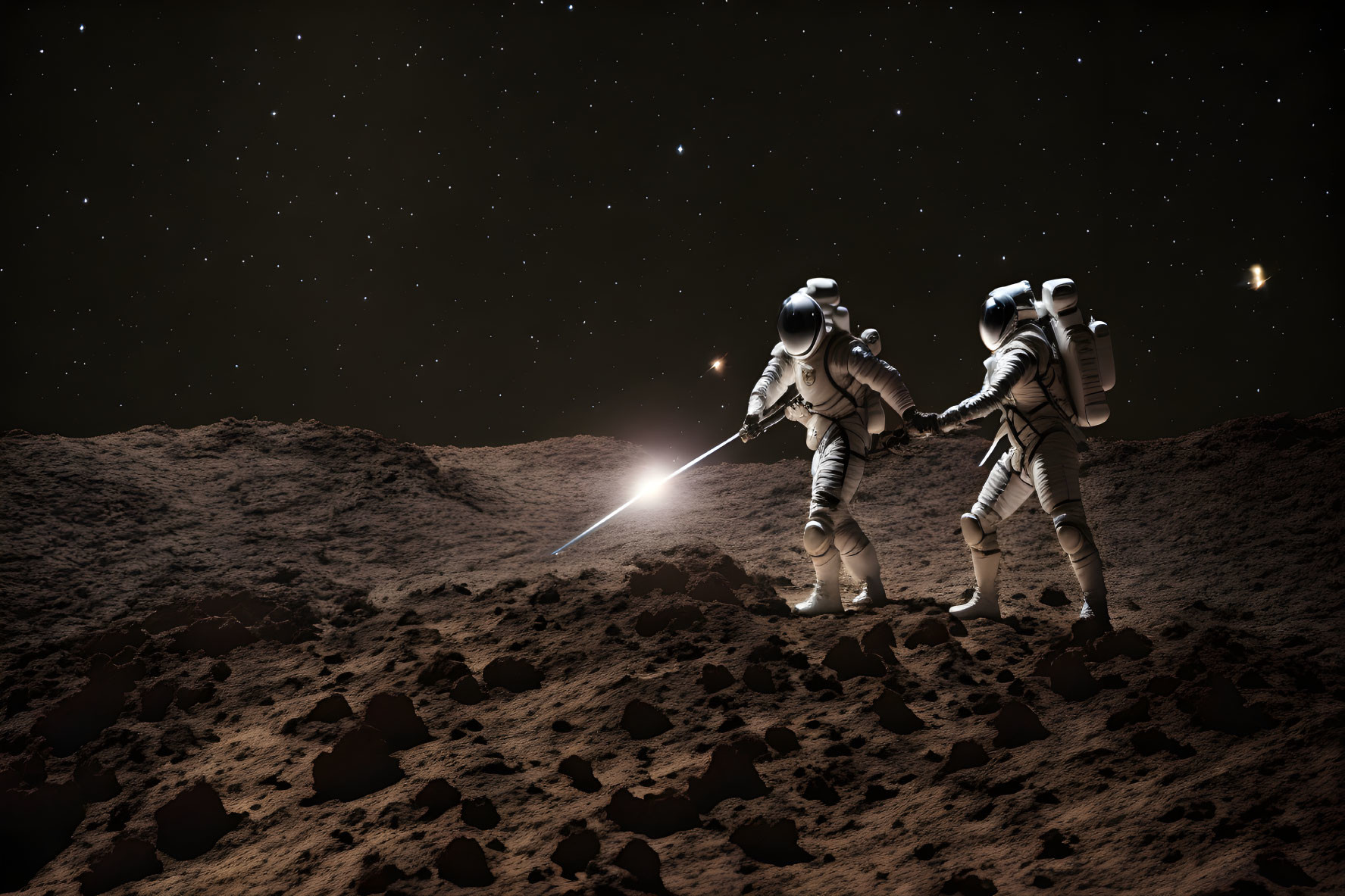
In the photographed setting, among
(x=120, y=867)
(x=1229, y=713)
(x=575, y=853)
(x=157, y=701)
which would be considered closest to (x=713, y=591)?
(x=575, y=853)

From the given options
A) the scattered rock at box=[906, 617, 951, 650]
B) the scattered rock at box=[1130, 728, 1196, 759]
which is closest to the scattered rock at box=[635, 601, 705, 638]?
the scattered rock at box=[906, 617, 951, 650]

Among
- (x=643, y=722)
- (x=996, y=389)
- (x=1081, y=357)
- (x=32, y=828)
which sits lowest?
(x=643, y=722)

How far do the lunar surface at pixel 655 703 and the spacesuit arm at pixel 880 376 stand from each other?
1433 millimetres

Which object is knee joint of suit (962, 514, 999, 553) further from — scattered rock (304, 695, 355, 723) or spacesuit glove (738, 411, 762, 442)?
scattered rock (304, 695, 355, 723)

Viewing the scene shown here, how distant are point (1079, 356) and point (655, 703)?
3383 mm

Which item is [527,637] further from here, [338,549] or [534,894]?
[338,549]

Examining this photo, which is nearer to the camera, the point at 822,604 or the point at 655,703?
the point at 655,703

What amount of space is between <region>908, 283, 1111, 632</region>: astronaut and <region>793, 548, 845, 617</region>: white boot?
0.77 m

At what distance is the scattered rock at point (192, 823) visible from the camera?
398cm

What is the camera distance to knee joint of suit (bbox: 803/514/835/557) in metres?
6.05

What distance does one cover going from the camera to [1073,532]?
5547mm

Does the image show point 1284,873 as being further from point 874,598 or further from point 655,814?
point 874,598

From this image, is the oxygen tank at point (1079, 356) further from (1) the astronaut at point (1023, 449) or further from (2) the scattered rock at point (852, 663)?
(2) the scattered rock at point (852, 663)

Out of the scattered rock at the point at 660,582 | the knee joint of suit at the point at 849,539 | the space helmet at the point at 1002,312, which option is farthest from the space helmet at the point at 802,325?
the scattered rock at the point at 660,582
